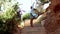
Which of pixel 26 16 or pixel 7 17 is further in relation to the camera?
pixel 26 16

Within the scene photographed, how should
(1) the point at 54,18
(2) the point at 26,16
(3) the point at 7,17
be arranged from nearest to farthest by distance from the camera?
(1) the point at 54,18 → (3) the point at 7,17 → (2) the point at 26,16

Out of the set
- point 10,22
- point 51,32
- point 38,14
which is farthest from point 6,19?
point 51,32

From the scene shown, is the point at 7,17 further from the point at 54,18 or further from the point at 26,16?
the point at 54,18

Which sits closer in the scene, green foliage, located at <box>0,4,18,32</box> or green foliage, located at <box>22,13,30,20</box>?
green foliage, located at <box>0,4,18,32</box>

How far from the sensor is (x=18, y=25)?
4.92 m

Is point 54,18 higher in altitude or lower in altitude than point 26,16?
higher

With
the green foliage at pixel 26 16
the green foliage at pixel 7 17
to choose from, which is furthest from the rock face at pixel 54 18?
the green foliage at pixel 26 16

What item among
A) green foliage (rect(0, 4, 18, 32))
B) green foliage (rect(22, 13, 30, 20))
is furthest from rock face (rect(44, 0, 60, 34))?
green foliage (rect(22, 13, 30, 20))

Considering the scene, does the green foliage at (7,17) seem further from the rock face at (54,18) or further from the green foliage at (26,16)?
the rock face at (54,18)

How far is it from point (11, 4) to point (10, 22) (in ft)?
1.64

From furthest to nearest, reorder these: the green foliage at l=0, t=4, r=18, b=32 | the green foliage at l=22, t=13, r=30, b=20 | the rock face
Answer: the green foliage at l=22, t=13, r=30, b=20 → the green foliage at l=0, t=4, r=18, b=32 → the rock face

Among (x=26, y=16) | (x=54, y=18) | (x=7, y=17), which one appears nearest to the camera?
(x=54, y=18)

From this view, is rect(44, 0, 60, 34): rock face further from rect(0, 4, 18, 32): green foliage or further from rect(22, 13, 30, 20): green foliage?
rect(22, 13, 30, 20): green foliage

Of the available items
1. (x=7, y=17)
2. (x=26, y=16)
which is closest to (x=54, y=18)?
(x=7, y=17)
